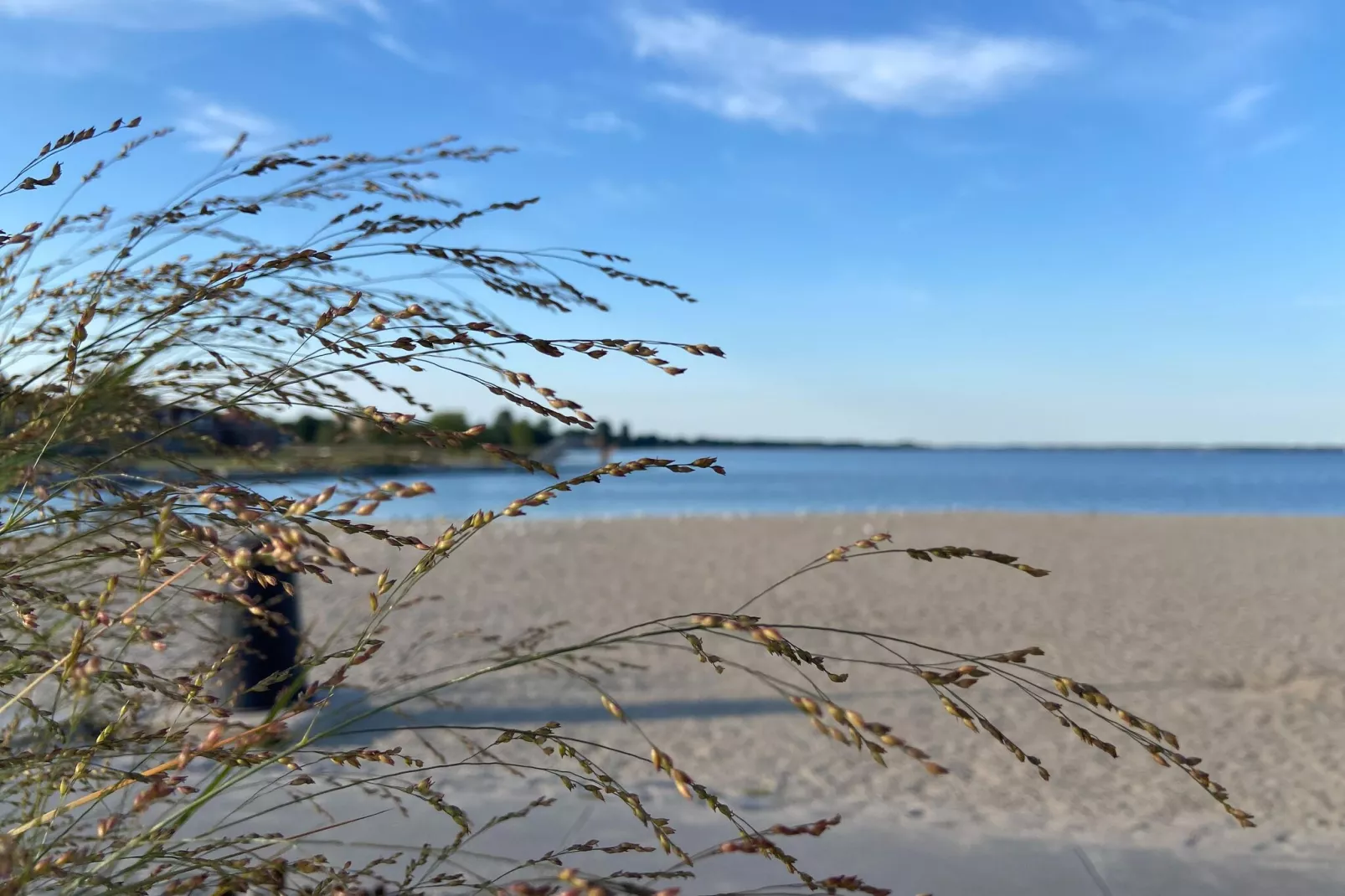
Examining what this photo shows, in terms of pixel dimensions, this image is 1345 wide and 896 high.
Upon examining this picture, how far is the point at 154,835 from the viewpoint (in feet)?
4.10

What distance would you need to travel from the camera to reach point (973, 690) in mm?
6125

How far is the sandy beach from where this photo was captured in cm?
437

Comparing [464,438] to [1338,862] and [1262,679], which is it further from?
[1262,679]

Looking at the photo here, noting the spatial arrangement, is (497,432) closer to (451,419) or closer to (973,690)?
(451,419)

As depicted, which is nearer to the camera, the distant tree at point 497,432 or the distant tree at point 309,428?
the distant tree at point 497,432

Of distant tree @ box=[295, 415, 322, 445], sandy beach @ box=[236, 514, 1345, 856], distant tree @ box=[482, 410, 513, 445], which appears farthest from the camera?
sandy beach @ box=[236, 514, 1345, 856]

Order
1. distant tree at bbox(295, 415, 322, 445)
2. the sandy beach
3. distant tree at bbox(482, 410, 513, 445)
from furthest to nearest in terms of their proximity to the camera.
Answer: the sandy beach
distant tree at bbox(295, 415, 322, 445)
distant tree at bbox(482, 410, 513, 445)

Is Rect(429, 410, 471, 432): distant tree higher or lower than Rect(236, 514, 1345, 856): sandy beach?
higher

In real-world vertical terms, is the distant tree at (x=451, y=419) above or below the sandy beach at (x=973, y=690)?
above

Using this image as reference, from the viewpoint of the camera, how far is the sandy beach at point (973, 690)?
14.3ft

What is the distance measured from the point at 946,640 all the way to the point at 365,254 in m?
7.54

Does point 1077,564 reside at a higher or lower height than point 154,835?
lower

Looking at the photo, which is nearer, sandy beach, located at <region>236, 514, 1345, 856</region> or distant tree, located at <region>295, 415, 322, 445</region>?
distant tree, located at <region>295, 415, 322, 445</region>

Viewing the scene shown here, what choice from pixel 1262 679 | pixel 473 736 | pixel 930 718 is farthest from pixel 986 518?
pixel 473 736
